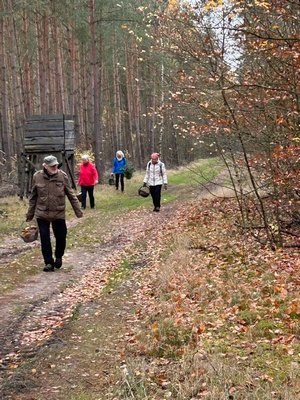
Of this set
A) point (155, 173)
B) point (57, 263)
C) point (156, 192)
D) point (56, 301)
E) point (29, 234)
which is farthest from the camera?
point (156, 192)

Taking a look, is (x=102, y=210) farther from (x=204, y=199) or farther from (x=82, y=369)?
(x=82, y=369)

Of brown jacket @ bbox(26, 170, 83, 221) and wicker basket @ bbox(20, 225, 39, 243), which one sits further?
wicker basket @ bbox(20, 225, 39, 243)

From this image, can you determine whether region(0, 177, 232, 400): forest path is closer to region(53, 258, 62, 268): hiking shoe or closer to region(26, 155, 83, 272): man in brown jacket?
region(53, 258, 62, 268): hiking shoe

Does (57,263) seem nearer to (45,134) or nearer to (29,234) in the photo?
(29,234)

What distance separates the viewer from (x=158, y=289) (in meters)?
7.67

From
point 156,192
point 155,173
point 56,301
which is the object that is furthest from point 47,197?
point 156,192

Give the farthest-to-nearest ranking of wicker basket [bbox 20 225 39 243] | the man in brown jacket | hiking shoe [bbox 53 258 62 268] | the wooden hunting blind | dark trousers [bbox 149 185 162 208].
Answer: the wooden hunting blind → dark trousers [bbox 149 185 162 208] → wicker basket [bbox 20 225 39 243] → hiking shoe [bbox 53 258 62 268] → the man in brown jacket

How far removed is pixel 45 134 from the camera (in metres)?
20.0

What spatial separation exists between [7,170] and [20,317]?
723 inches

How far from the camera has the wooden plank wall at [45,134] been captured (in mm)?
19844

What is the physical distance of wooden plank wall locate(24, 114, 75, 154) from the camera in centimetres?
1984

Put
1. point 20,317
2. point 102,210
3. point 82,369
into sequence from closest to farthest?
point 82,369 → point 20,317 → point 102,210

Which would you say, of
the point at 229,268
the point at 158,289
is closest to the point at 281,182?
the point at 229,268

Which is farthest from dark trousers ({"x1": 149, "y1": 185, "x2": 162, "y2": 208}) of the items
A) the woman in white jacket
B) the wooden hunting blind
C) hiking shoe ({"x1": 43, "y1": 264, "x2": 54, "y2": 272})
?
hiking shoe ({"x1": 43, "y1": 264, "x2": 54, "y2": 272})
